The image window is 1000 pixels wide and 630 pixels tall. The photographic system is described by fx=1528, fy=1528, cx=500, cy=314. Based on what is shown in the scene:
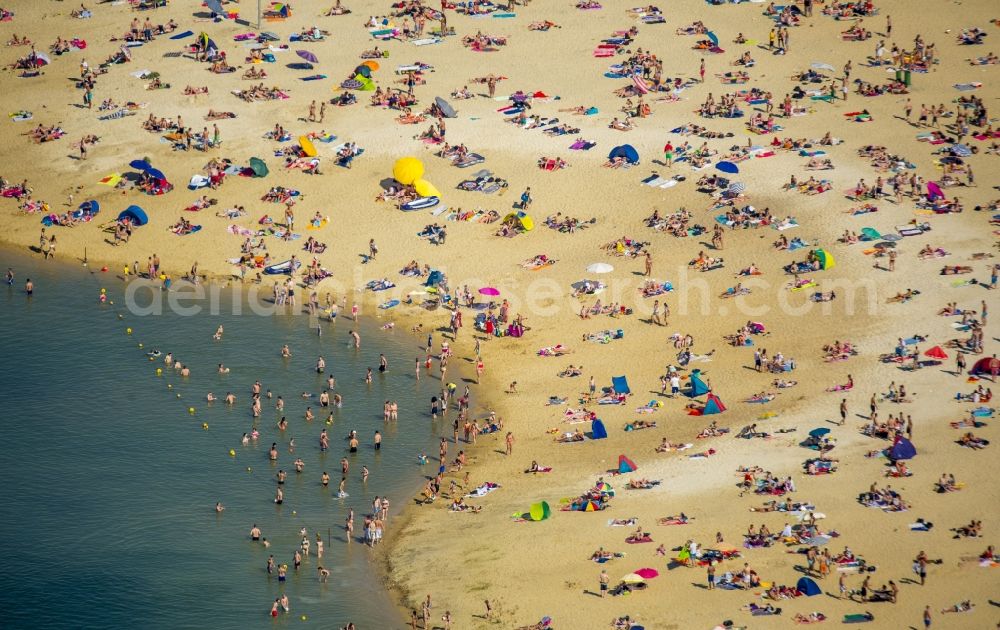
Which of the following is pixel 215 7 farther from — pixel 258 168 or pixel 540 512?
pixel 540 512

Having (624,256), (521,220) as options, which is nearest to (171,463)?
(521,220)

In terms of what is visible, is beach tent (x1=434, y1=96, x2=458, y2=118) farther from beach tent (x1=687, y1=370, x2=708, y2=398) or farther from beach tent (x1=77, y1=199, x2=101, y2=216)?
beach tent (x1=687, y1=370, x2=708, y2=398)

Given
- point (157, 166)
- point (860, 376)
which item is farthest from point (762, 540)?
point (157, 166)

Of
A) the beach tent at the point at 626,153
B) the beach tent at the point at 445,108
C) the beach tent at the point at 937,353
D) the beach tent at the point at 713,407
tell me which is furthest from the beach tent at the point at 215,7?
the beach tent at the point at 937,353

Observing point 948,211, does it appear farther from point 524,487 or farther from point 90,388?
point 90,388

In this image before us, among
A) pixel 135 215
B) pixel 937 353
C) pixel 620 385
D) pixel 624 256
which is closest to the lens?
pixel 937 353

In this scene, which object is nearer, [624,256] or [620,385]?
[620,385]

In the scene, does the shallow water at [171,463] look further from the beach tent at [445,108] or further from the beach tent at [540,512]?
the beach tent at [445,108]
